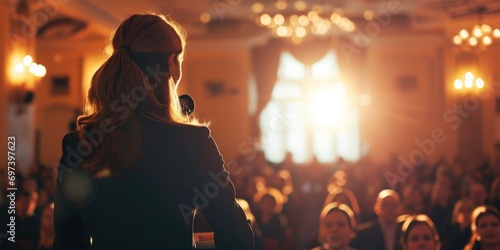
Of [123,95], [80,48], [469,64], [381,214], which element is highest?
[80,48]

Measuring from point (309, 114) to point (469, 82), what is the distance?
10.1m

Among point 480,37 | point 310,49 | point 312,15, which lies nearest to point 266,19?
point 312,15

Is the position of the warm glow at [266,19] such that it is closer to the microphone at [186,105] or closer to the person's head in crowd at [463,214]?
the person's head in crowd at [463,214]

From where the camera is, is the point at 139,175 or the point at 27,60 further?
the point at 27,60

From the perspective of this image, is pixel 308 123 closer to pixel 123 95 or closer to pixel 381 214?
pixel 381 214

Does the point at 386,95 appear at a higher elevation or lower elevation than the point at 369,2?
lower

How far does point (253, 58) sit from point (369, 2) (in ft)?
17.4

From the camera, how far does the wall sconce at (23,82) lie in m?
12.0

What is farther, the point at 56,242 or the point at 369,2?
the point at 369,2

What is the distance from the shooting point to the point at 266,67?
21156 millimetres

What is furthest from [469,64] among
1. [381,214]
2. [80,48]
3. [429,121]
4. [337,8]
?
[80,48]

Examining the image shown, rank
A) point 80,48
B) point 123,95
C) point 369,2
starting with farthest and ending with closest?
1. point 80,48
2. point 369,2
3. point 123,95

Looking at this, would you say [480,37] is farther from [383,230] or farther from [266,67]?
[266,67]

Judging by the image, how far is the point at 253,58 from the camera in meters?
21.0
